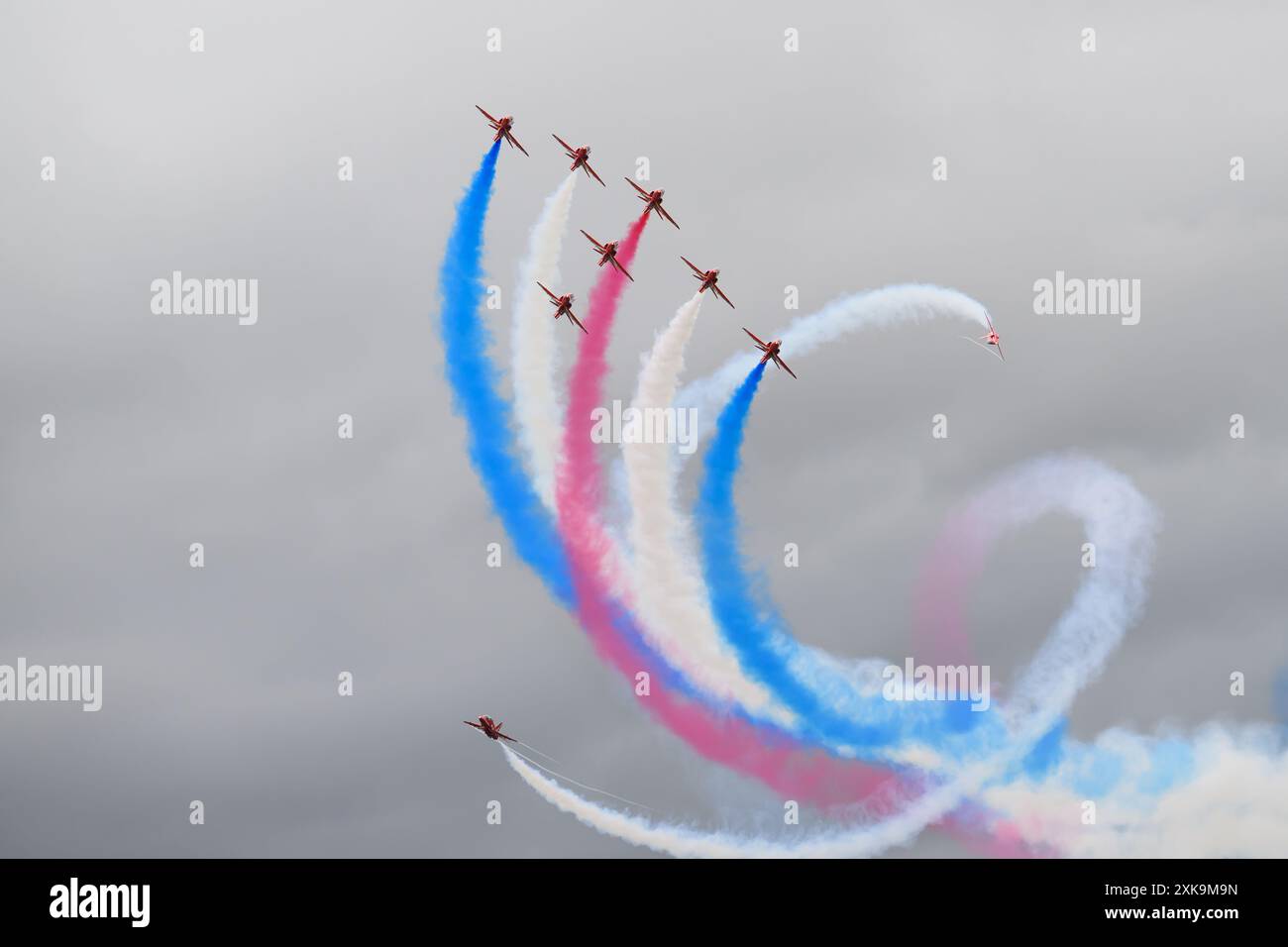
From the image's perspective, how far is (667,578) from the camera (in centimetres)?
11194

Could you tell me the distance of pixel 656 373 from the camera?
11250 centimetres

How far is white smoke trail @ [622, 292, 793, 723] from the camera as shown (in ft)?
367

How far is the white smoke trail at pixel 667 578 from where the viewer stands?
367ft

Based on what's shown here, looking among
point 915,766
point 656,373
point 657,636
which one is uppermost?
point 656,373

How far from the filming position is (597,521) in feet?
369
